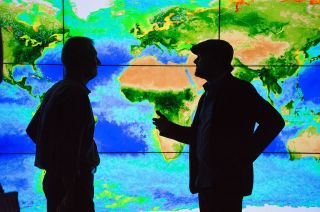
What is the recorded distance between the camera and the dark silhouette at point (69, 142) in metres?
2.09

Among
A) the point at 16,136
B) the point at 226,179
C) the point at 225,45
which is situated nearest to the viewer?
the point at 226,179

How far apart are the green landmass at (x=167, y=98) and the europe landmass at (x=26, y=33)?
0.80 meters

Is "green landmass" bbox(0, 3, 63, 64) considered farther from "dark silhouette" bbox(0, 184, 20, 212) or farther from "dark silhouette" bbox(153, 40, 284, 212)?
"dark silhouette" bbox(0, 184, 20, 212)

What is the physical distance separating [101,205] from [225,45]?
230 centimetres

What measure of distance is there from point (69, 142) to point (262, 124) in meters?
0.89

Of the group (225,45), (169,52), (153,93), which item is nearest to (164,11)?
(169,52)

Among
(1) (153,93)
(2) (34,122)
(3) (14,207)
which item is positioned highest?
(3) (14,207)

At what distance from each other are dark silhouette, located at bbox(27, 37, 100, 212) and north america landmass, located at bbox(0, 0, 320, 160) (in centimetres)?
188

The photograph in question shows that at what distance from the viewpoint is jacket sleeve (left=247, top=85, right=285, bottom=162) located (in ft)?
7.07

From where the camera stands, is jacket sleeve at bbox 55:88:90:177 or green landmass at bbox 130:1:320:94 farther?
green landmass at bbox 130:1:320:94

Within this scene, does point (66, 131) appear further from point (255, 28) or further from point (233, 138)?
point (255, 28)

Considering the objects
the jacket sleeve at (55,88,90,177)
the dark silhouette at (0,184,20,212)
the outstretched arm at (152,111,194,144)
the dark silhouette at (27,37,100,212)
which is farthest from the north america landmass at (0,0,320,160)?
the dark silhouette at (0,184,20,212)

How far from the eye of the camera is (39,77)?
407 centimetres

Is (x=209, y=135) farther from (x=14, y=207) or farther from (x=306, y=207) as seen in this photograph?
(x=306, y=207)
